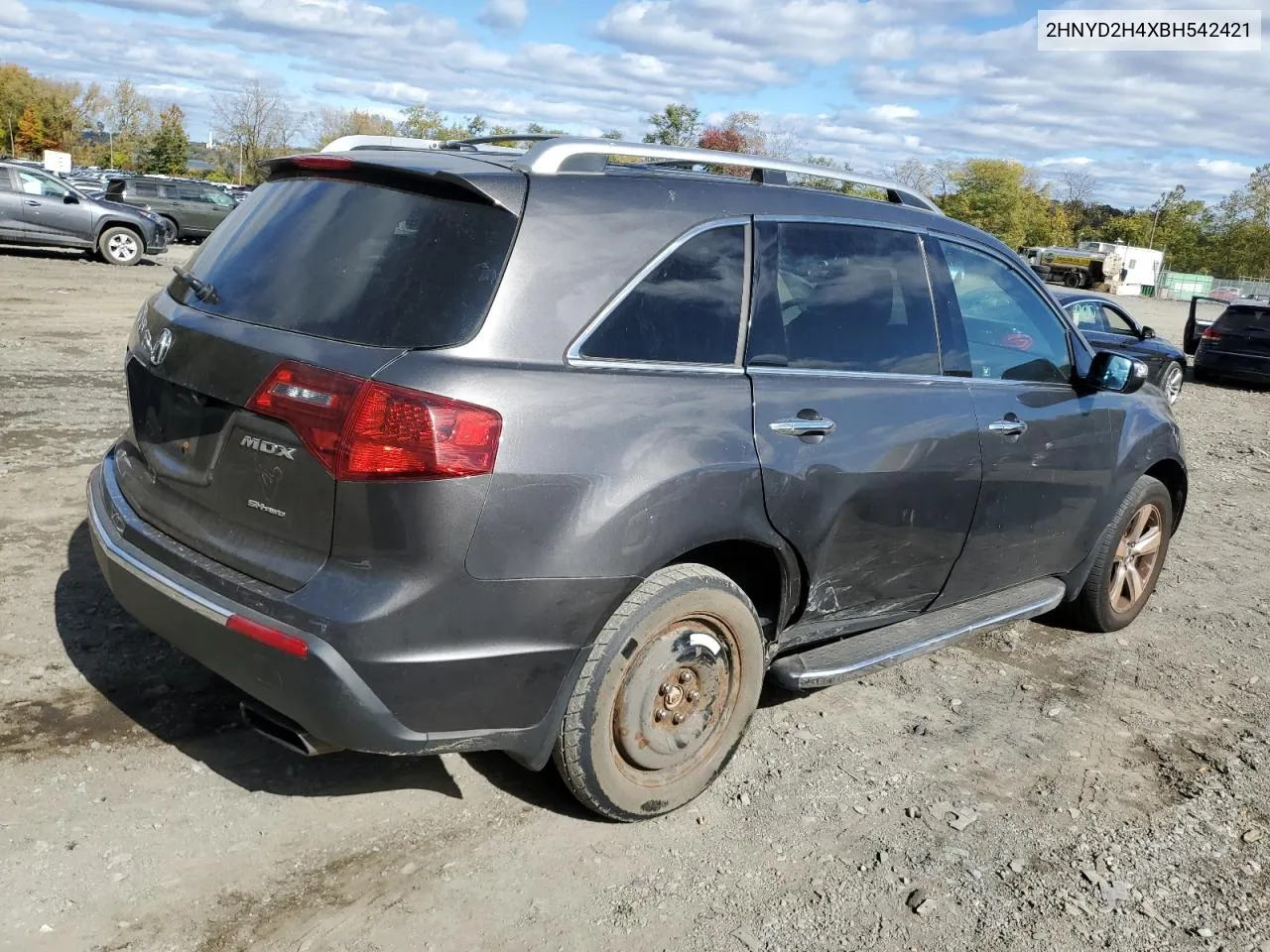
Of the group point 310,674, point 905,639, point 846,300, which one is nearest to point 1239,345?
point 905,639

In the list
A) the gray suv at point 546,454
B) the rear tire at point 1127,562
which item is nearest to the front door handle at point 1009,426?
the gray suv at point 546,454

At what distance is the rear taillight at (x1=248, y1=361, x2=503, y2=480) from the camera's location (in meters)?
2.70

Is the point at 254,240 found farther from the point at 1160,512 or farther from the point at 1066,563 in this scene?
the point at 1160,512

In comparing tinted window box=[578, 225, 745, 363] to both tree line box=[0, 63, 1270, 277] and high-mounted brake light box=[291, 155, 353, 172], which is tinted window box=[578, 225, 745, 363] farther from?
tree line box=[0, 63, 1270, 277]

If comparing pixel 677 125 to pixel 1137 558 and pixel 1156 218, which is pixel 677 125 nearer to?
pixel 1137 558

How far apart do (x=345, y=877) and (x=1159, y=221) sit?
107 meters

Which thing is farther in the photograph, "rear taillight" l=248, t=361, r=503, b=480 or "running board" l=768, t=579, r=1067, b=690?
"running board" l=768, t=579, r=1067, b=690

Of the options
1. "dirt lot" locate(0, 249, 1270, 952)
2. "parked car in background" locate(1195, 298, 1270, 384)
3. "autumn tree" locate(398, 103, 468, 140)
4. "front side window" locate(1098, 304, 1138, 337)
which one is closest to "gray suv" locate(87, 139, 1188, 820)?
"dirt lot" locate(0, 249, 1270, 952)

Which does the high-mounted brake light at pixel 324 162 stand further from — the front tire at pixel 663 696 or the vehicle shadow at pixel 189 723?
the vehicle shadow at pixel 189 723

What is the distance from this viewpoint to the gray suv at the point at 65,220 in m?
20.2

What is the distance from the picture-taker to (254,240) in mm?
3365

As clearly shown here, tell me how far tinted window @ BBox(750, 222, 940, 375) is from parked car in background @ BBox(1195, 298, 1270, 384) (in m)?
16.8

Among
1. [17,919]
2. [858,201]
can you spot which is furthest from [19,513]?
[858,201]

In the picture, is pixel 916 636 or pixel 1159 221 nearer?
pixel 916 636
